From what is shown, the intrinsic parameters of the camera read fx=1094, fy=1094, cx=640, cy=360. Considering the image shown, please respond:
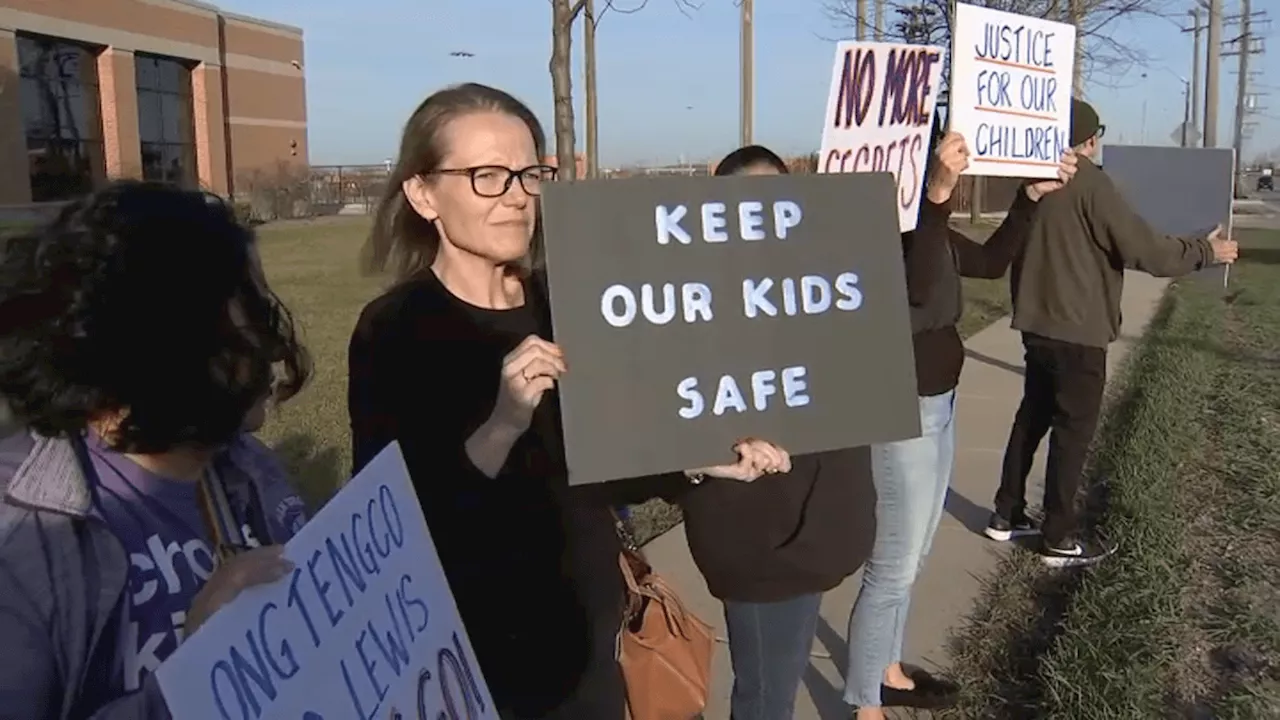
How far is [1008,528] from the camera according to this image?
4969mm

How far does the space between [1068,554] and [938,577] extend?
0.58 meters

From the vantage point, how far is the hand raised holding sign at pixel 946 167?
2996 millimetres

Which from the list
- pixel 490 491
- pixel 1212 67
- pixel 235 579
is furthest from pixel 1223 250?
pixel 1212 67

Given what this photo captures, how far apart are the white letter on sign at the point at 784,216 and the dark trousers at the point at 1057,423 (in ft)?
9.90

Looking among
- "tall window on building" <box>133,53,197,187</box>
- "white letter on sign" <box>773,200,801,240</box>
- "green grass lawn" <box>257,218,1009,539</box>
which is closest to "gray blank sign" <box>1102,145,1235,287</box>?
"green grass lawn" <box>257,218,1009,539</box>

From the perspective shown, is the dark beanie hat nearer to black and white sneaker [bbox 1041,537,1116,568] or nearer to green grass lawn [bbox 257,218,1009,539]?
black and white sneaker [bbox 1041,537,1116,568]

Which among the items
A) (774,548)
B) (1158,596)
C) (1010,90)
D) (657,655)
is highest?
(1010,90)

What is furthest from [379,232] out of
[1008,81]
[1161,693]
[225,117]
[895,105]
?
[225,117]

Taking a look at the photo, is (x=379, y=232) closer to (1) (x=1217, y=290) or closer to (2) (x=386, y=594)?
(2) (x=386, y=594)

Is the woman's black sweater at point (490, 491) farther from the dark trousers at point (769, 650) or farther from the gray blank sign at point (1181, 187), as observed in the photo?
the gray blank sign at point (1181, 187)

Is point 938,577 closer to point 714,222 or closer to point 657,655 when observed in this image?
point 657,655

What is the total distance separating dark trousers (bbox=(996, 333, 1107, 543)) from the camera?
15.4 ft

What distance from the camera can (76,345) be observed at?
48.9 inches

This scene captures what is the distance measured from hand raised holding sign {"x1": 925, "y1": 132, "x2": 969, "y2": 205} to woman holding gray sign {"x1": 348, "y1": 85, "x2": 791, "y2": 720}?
1.25 metres
